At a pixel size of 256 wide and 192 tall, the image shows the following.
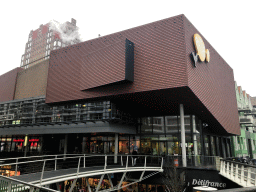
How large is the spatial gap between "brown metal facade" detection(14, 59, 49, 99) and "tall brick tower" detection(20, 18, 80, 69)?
183ft

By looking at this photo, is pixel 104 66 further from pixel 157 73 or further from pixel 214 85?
pixel 214 85

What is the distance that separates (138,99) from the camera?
872 inches

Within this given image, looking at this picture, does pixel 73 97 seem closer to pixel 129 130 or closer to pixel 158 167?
pixel 129 130

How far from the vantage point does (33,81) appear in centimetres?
3412

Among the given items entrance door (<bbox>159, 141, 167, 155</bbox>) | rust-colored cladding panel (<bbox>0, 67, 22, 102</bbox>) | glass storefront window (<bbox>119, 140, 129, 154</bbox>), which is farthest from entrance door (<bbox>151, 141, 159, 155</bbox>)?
rust-colored cladding panel (<bbox>0, 67, 22, 102</bbox>)

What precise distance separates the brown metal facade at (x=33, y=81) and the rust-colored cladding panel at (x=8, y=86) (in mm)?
1111

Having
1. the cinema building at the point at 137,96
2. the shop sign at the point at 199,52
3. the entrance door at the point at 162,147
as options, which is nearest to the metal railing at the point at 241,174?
the cinema building at the point at 137,96

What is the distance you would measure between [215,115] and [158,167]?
1019cm

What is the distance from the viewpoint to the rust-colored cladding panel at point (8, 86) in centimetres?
3762

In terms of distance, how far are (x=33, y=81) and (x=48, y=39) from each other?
214 ft

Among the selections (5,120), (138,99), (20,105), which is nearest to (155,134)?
(138,99)

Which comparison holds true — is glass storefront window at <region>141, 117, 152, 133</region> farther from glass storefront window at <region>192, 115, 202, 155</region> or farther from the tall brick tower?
the tall brick tower

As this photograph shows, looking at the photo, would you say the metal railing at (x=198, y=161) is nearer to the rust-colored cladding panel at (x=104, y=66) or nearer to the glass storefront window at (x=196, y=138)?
the glass storefront window at (x=196, y=138)

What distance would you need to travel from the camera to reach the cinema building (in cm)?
1961
